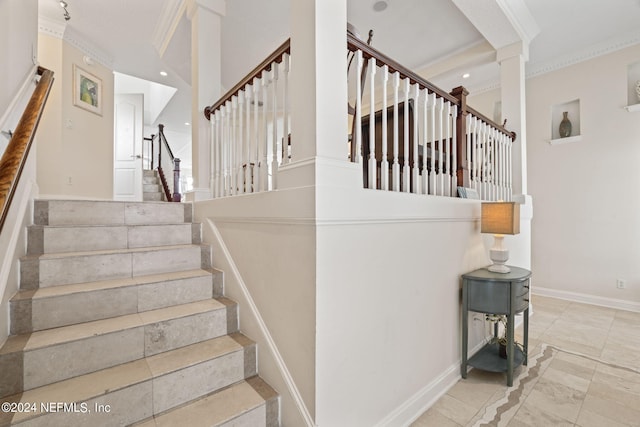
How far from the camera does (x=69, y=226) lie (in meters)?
1.88

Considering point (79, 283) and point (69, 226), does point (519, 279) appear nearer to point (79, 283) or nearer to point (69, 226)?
point (79, 283)

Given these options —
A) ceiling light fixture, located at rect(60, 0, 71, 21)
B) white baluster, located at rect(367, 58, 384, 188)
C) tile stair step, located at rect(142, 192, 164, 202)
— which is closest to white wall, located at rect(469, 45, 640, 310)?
white baluster, located at rect(367, 58, 384, 188)

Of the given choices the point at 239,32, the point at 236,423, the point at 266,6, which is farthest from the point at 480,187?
the point at 239,32

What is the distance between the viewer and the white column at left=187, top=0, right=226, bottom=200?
9.00ft

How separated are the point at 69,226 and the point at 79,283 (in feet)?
1.41

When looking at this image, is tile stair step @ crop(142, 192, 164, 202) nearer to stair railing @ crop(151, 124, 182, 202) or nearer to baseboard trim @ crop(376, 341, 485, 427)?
stair railing @ crop(151, 124, 182, 202)

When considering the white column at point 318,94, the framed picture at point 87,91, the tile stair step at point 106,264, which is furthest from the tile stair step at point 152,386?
the framed picture at point 87,91

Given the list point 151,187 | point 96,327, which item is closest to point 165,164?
point 151,187

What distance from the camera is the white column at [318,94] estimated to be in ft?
4.15

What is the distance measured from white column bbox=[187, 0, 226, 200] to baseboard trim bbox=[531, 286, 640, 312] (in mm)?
4613

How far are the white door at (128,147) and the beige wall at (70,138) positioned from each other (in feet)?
2.54

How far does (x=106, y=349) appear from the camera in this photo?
1.41 metres

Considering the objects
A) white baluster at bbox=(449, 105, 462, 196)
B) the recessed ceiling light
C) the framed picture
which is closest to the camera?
white baluster at bbox=(449, 105, 462, 196)

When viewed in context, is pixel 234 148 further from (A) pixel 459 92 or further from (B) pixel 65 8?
(B) pixel 65 8
